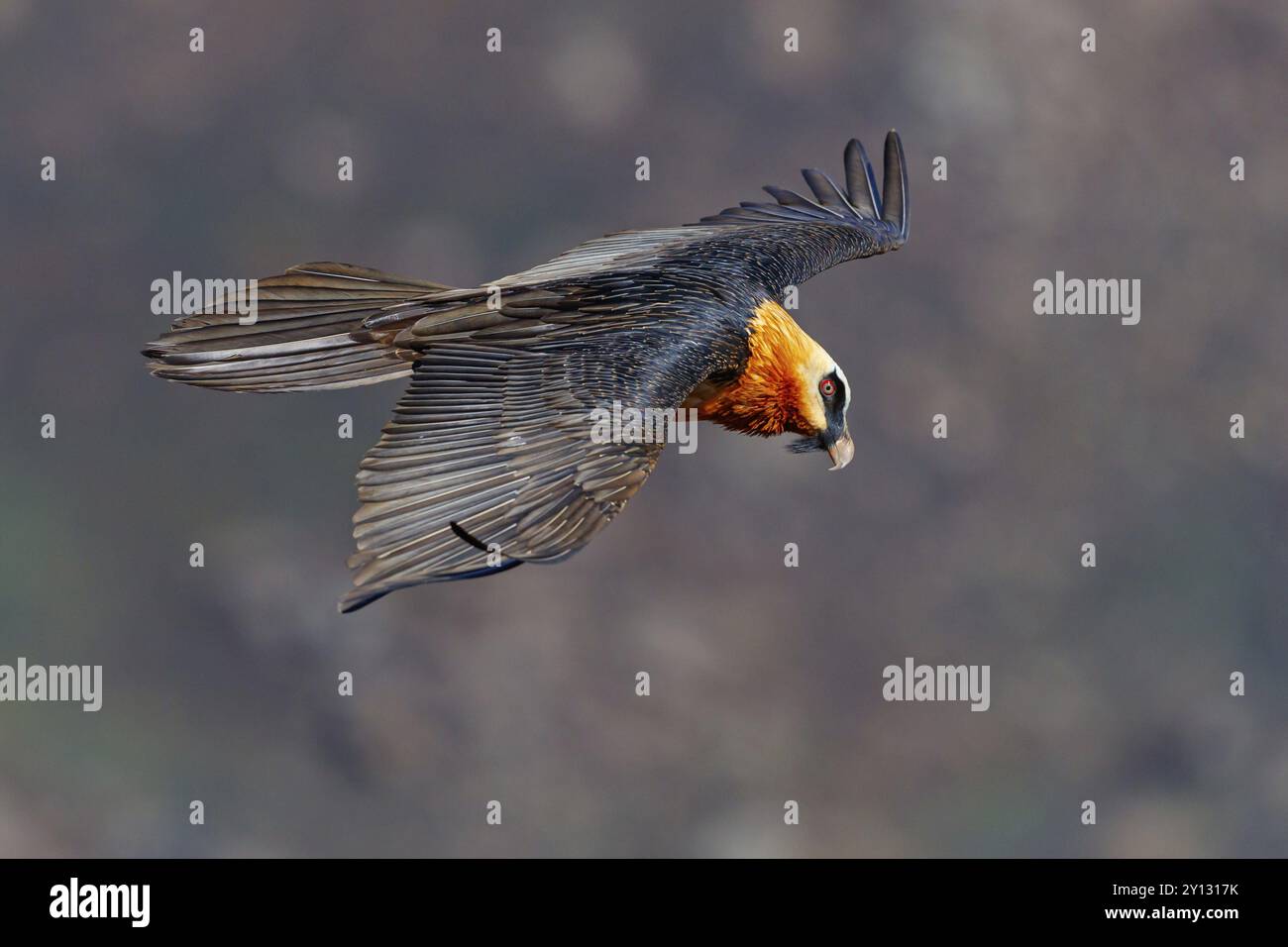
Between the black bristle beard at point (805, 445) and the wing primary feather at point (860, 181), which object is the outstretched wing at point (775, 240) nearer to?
the wing primary feather at point (860, 181)

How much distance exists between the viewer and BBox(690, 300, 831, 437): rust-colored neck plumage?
21.3ft

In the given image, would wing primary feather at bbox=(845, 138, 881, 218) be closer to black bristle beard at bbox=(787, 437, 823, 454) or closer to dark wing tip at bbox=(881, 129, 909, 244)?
dark wing tip at bbox=(881, 129, 909, 244)

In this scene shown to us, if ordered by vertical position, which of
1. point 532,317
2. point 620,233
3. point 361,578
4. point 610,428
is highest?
point 620,233

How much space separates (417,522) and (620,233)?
8.79 ft

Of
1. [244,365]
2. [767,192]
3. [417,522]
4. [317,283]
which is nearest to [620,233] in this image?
[767,192]

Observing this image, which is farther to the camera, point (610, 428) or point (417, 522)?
point (610, 428)

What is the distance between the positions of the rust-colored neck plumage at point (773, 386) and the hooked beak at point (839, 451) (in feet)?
0.33

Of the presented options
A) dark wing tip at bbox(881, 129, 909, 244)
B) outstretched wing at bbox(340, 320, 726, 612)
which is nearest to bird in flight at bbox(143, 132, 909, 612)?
outstretched wing at bbox(340, 320, 726, 612)

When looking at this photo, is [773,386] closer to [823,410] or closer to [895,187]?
[823,410]

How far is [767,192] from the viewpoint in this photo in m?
8.12

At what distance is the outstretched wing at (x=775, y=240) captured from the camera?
676 cm

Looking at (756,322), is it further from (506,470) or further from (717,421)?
(506,470)

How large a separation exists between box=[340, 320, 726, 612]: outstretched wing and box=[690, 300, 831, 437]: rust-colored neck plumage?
23.9 inches

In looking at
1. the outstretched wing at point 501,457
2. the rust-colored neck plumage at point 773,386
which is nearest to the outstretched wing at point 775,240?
the rust-colored neck plumage at point 773,386
